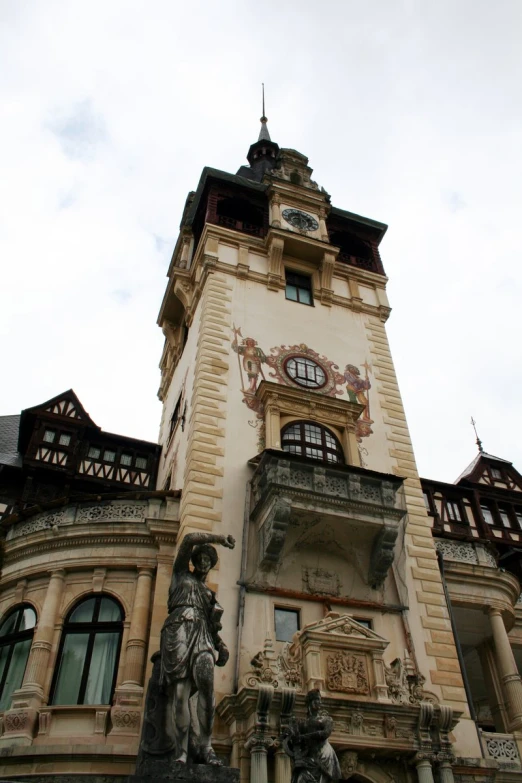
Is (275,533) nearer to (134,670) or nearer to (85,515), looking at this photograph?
(134,670)

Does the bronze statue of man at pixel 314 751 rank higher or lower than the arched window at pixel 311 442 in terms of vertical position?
lower

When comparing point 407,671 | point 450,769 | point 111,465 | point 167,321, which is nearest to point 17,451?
point 111,465

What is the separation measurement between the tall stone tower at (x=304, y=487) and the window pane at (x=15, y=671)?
4.42 metres

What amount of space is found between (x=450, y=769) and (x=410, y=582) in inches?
189

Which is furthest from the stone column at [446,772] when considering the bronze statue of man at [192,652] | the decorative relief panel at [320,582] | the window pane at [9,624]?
the window pane at [9,624]

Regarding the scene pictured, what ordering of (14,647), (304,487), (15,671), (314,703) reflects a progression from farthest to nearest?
1. (304,487)
2. (14,647)
3. (15,671)
4. (314,703)

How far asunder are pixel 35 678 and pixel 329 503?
25.6 ft

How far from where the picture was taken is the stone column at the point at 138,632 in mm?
14688

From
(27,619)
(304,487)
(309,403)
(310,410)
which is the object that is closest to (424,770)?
(304,487)

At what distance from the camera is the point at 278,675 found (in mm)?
14227

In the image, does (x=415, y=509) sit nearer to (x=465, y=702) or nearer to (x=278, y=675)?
(x=465, y=702)

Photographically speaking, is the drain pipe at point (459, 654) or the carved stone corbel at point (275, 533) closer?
the drain pipe at point (459, 654)

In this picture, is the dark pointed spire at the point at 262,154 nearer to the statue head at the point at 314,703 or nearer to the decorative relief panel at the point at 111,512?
the decorative relief panel at the point at 111,512

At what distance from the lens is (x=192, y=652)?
340 inches
